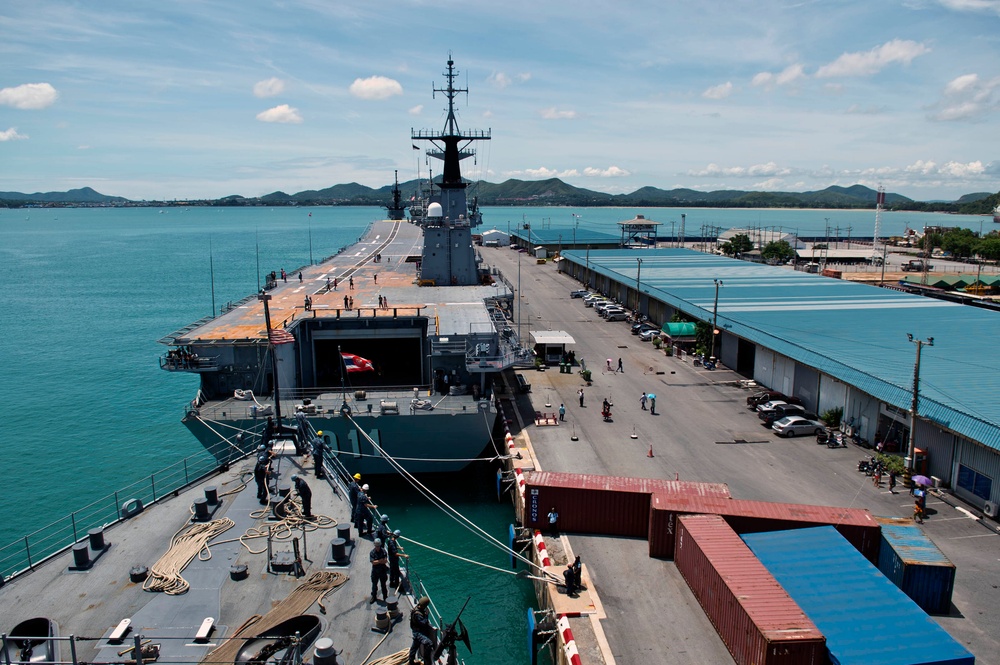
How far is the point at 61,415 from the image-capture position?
4216cm

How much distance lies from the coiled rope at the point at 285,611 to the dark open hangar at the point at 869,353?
22.5 metres

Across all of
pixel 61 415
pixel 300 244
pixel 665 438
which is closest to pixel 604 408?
pixel 665 438

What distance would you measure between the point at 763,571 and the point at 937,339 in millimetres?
27263

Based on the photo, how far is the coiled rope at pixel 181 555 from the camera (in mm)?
14047

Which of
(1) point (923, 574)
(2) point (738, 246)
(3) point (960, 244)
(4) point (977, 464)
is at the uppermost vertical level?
(3) point (960, 244)

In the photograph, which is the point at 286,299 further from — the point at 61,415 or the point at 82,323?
the point at 82,323

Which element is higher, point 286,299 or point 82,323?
point 286,299

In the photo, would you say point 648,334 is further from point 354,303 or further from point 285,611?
point 285,611

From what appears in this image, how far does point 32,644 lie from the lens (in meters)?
11.9

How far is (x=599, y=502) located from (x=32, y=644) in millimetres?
16236

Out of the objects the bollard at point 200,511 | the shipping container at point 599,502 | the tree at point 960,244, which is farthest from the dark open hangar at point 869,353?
the tree at point 960,244

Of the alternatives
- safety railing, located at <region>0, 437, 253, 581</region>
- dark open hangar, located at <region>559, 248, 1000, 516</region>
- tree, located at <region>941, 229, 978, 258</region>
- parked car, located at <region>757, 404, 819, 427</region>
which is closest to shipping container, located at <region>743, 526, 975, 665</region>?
dark open hangar, located at <region>559, 248, 1000, 516</region>

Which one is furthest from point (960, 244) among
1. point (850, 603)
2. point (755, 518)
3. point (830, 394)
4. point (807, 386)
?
point (850, 603)

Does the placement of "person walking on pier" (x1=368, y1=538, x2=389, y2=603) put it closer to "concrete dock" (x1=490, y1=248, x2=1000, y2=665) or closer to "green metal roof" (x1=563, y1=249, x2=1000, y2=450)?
"concrete dock" (x1=490, y1=248, x2=1000, y2=665)
